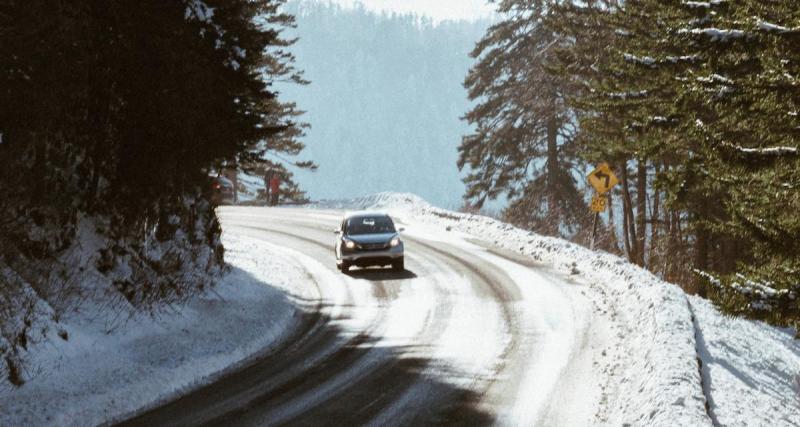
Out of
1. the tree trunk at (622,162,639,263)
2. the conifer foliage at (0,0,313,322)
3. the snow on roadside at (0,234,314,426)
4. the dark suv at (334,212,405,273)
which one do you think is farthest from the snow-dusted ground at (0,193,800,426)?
the tree trunk at (622,162,639,263)

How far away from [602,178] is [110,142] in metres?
14.0

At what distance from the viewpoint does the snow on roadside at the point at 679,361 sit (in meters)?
7.94

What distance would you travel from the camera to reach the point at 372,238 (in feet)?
66.3

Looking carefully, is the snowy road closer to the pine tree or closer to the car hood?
the car hood

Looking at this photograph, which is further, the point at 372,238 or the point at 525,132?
the point at 525,132

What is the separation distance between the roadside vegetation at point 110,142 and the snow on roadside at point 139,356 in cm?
30

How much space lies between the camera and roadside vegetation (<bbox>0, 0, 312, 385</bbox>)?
9.54 meters

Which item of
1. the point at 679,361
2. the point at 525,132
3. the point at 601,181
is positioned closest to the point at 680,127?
the point at 679,361

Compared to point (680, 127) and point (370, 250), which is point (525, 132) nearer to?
point (370, 250)

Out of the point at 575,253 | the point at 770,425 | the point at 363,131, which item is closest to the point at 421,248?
the point at 575,253

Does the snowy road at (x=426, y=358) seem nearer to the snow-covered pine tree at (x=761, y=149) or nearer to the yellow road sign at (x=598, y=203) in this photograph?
the snow-covered pine tree at (x=761, y=149)

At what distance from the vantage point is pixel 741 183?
952 centimetres

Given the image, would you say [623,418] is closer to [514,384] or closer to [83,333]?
[514,384]

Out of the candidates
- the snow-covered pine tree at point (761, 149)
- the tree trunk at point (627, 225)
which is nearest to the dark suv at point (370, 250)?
the tree trunk at point (627, 225)
